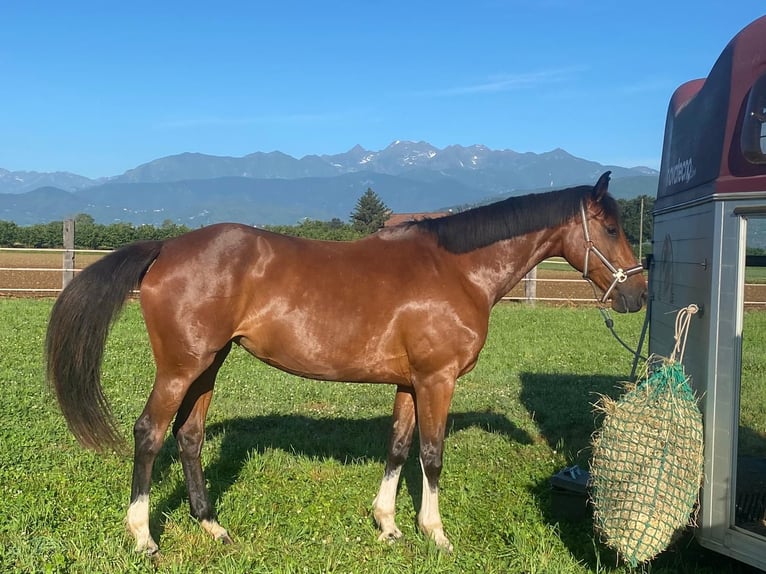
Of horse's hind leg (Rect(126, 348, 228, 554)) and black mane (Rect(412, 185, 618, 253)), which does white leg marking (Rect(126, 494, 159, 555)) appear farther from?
black mane (Rect(412, 185, 618, 253))

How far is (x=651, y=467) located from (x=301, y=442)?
136 inches

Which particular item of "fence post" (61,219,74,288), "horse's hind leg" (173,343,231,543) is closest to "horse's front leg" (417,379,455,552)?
"horse's hind leg" (173,343,231,543)

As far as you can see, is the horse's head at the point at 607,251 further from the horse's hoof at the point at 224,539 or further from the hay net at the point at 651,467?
the horse's hoof at the point at 224,539


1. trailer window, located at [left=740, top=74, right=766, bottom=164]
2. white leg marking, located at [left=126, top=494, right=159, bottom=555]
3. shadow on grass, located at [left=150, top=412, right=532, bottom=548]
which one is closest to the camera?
trailer window, located at [left=740, top=74, right=766, bottom=164]

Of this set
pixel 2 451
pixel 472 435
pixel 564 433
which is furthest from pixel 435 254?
pixel 2 451

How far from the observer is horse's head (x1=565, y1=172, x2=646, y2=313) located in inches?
157

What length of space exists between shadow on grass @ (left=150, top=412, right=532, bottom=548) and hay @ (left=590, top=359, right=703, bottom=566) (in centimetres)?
172

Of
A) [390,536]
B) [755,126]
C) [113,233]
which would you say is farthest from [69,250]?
[113,233]

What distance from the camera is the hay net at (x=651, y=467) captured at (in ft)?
10.3

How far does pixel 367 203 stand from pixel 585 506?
59504 mm

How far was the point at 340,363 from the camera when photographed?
388cm

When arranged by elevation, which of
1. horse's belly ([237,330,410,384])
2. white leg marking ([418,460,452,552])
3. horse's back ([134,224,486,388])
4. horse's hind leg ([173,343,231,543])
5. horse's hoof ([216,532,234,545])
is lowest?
horse's hoof ([216,532,234,545])

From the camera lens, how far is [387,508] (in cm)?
410

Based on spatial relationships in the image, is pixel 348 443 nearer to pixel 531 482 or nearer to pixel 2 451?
pixel 531 482
